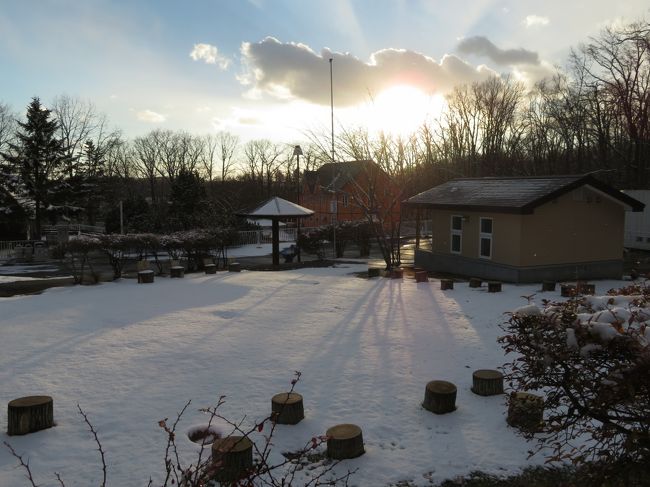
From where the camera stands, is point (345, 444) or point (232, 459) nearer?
point (232, 459)

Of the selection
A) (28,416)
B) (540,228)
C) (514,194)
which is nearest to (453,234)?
(514,194)

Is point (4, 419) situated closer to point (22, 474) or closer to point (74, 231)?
point (22, 474)

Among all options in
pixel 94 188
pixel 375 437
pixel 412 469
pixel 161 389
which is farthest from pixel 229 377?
pixel 94 188

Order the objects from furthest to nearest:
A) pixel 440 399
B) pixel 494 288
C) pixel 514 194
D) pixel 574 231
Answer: pixel 574 231, pixel 514 194, pixel 494 288, pixel 440 399

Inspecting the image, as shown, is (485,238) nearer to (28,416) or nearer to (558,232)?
(558,232)

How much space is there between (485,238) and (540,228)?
5.88ft

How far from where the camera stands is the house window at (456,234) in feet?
56.6

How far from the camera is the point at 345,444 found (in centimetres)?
485

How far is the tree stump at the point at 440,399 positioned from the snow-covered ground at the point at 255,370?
0.10 metres

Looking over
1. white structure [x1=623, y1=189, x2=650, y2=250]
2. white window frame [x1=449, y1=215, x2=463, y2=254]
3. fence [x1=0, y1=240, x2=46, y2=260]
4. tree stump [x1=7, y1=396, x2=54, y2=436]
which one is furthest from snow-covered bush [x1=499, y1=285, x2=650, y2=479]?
fence [x1=0, y1=240, x2=46, y2=260]

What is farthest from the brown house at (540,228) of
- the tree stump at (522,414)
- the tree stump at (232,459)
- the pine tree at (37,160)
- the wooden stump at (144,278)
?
the pine tree at (37,160)

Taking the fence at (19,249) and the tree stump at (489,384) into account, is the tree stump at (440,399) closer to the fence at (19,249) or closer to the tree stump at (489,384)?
the tree stump at (489,384)

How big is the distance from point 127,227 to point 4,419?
29553mm

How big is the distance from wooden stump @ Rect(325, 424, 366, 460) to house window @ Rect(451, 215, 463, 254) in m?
13.2
